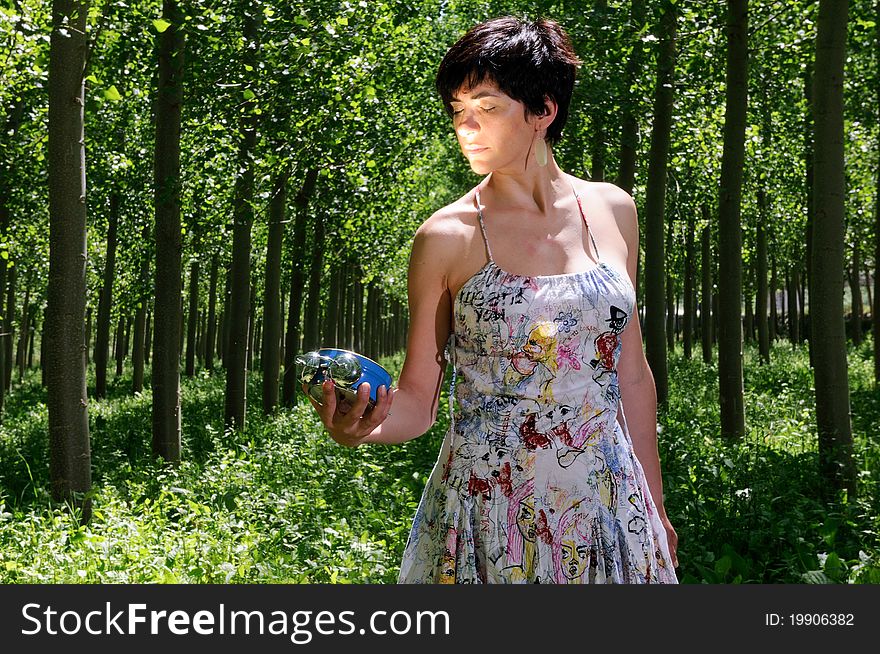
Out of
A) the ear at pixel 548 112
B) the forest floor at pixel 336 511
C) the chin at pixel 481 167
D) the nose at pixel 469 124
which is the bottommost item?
the forest floor at pixel 336 511

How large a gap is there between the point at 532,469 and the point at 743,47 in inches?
334

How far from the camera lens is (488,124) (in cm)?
215

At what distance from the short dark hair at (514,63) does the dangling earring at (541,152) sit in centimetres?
10

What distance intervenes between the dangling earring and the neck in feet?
0.06

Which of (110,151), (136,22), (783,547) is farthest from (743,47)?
(110,151)

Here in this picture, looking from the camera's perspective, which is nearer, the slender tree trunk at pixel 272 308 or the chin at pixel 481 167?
the chin at pixel 481 167

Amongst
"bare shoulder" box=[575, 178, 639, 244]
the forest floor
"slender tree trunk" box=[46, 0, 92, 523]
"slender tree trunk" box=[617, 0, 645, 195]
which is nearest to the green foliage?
the forest floor

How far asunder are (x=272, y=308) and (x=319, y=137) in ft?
14.1

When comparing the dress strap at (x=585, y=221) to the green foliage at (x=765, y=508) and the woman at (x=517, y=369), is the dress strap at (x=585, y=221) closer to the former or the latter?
the woman at (x=517, y=369)

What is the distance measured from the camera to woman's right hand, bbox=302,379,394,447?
197cm

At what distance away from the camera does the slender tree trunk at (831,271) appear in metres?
7.77

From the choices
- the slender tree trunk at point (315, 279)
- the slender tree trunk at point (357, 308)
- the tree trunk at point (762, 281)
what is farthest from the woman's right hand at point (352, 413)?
the slender tree trunk at point (357, 308)

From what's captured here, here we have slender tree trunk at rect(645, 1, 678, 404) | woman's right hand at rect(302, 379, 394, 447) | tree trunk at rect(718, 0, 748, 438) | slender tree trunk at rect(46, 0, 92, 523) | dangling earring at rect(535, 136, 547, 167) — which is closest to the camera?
woman's right hand at rect(302, 379, 394, 447)

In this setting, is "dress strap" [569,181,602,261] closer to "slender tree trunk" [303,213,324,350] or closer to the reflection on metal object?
the reflection on metal object
